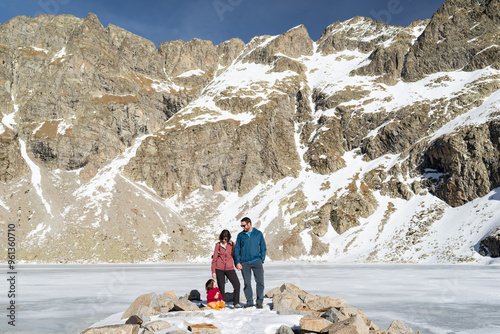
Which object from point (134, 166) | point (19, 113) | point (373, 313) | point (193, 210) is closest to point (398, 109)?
point (193, 210)

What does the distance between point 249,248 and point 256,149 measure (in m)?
98.5

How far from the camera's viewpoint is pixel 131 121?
4614 inches

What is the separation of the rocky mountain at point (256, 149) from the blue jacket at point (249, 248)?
57408 mm

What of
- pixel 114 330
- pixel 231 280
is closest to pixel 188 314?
pixel 231 280

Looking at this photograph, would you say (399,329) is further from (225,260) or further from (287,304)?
(225,260)

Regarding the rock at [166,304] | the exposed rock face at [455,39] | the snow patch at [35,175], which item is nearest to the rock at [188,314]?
the rock at [166,304]

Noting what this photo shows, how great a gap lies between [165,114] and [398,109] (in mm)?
83225

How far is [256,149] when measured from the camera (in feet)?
362

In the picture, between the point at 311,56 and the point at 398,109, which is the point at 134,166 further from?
the point at 311,56

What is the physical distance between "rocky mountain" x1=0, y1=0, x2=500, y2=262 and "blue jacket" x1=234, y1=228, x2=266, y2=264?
5741 cm

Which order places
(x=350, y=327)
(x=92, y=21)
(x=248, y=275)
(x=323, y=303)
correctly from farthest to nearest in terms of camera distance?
(x=92, y=21)
(x=248, y=275)
(x=323, y=303)
(x=350, y=327)

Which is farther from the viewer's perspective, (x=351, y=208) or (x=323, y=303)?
(x=351, y=208)

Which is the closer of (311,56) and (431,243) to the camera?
(431,243)

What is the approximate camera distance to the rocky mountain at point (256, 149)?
74250 millimetres
